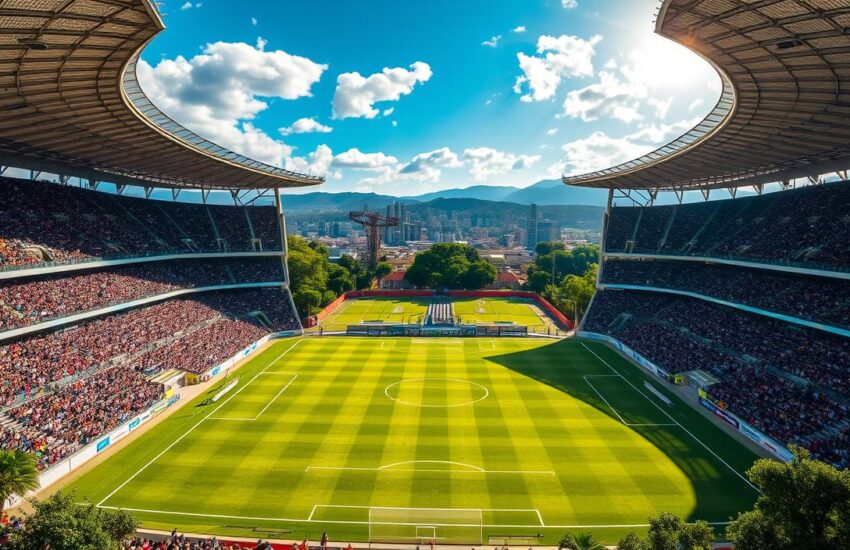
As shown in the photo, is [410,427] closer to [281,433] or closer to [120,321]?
[281,433]

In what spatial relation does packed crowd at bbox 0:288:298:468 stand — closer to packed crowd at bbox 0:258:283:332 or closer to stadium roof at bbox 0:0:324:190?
packed crowd at bbox 0:258:283:332

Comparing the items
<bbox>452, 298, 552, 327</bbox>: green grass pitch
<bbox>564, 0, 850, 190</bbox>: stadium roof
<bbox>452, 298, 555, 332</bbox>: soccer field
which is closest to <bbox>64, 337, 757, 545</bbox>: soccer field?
<bbox>564, 0, 850, 190</bbox>: stadium roof

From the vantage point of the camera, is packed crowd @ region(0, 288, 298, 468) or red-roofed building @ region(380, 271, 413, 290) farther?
red-roofed building @ region(380, 271, 413, 290)

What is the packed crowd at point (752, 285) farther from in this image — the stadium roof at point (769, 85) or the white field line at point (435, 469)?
the white field line at point (435, 469)

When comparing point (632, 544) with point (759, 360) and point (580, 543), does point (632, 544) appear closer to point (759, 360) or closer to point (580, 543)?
point (580, 543)

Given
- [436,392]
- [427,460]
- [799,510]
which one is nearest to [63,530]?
[427,460]

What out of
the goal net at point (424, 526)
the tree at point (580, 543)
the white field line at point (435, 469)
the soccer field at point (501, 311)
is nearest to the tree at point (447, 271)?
the soccer field at point (501, 311)

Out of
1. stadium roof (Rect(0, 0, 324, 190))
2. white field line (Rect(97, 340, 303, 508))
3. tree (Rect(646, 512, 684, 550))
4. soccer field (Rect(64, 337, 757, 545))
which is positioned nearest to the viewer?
tree (Rect(646, 512, 684, 550))

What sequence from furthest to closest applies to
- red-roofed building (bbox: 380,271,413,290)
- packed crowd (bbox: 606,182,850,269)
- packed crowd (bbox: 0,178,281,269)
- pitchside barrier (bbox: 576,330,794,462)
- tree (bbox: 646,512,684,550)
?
red-roofed building (bbox: 380,271,413,290) → packed crowd (bbox: 606,182,850,269) → packed crowd (bbox: 0,178,281,269) → pitchside barrier (bbox: 576,330,794,462) → tree (bbox: 646,512,684,550)
